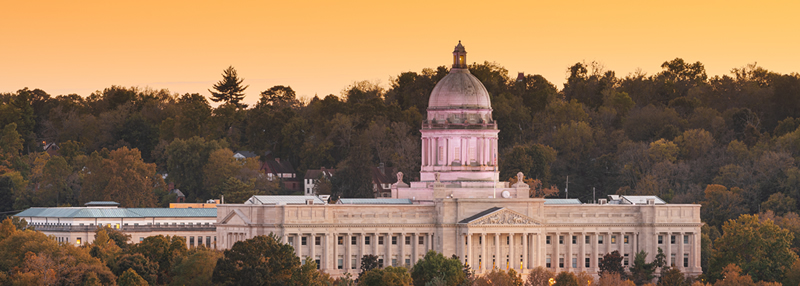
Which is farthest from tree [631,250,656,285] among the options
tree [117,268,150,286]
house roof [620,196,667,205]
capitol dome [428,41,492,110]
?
tree [117,268,150,286]

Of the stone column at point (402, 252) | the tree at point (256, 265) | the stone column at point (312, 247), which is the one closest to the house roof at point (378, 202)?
the stone column at point (402, 252)

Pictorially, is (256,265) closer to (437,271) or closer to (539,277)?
(437,271)

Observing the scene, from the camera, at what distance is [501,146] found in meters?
180

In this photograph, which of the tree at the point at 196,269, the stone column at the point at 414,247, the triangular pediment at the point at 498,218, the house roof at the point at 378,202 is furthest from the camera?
the house roof at the point at 378,202

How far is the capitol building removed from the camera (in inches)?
4934

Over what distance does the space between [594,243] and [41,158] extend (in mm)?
73451

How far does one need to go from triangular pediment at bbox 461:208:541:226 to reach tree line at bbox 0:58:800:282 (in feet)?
70.1

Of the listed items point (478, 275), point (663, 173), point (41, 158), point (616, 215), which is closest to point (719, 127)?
point (663, 173)

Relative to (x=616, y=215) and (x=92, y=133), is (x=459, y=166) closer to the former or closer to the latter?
(x=616, y=215)

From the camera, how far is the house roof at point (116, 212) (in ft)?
457

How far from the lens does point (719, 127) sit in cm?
17788

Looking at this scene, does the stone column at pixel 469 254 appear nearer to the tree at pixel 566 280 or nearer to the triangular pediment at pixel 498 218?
the triangular pediment at pixel 498 218

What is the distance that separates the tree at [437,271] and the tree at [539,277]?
479 cm

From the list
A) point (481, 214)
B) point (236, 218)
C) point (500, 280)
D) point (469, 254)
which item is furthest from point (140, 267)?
point (481, 214)
